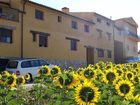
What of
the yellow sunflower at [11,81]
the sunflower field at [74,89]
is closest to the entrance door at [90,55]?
the sunflower field at [74,89]

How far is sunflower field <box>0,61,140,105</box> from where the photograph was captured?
13.6ft

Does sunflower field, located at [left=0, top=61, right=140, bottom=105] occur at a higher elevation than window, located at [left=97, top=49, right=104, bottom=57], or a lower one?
lower

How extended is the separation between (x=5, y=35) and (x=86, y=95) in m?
30.3

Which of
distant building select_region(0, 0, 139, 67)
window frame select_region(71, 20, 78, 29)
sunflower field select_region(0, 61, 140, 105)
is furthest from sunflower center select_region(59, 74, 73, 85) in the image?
window frame select_region(71, 20, 78, 29)

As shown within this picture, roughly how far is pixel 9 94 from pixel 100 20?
54036 millimetres

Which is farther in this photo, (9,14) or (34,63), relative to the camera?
(9,14)

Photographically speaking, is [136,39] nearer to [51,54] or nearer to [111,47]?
[111,47]

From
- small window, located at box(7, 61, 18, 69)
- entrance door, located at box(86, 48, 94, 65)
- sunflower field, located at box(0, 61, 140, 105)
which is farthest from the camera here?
entrance door, located at box(86, 48, 94, 65)

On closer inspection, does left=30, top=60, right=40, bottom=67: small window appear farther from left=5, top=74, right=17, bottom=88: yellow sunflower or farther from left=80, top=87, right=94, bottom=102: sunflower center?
left=80, top=87, right=94, bottom=102: sunflower center

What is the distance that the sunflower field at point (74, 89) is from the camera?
4145mm

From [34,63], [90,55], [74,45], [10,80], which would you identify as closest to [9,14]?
[34,63]

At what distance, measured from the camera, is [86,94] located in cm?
406

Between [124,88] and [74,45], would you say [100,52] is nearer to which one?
[74,45]

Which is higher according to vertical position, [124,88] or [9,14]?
[9,14]
